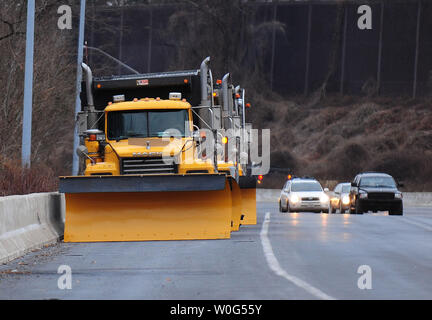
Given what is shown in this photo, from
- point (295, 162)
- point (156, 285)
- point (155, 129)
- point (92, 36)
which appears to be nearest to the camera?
point (156, 285)

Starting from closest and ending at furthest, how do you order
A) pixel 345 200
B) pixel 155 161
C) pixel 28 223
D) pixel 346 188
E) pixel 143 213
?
pixel 28 223
pixel 143 213
pixel 155 161
pixel 345 200
pixel 346 188

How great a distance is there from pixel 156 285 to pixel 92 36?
68.3 meters

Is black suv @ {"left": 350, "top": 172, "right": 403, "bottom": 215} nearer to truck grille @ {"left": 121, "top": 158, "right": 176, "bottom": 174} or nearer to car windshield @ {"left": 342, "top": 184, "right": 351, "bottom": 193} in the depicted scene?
car windshield @ {"left": 342, "top": 184, "right": 351, "bottom": 193}

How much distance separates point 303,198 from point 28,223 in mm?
23529

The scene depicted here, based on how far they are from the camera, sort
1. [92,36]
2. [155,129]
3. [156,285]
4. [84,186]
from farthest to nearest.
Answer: [92,36], [155,129], [84,186], [156,285]

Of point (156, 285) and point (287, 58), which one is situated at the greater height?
point (287, 58)

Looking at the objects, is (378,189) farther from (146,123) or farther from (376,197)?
(146,123)

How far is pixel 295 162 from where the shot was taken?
72.9 m

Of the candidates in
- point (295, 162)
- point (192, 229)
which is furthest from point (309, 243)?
point (295, 162)

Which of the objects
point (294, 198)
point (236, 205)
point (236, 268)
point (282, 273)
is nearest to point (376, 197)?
point (294, 198)

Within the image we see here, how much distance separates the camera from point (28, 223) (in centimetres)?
1992

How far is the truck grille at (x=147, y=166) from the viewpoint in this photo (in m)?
22.0

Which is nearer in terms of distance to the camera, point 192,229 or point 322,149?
point 192,229

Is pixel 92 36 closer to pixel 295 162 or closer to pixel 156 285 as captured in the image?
pixel 295 162
